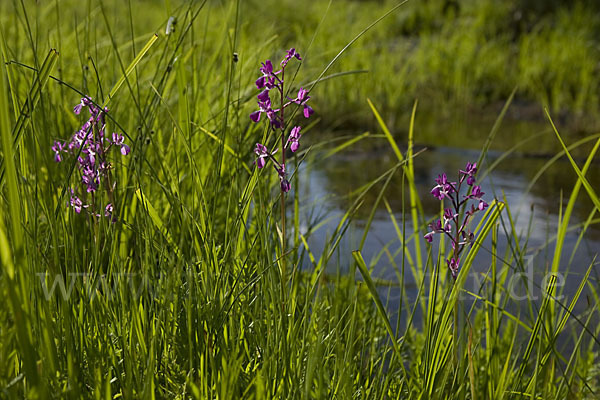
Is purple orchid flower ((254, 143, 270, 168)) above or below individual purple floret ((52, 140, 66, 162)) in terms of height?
below

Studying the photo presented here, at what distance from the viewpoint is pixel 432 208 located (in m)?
3.28

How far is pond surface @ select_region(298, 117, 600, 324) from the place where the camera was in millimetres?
2273

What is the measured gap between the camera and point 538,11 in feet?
29.7

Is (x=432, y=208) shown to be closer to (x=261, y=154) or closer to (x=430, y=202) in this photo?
(x=430, y=202)

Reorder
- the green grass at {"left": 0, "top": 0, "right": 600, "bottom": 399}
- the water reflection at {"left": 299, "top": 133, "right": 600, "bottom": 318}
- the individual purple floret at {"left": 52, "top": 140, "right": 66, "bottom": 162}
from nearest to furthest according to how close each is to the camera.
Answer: the green grass at {"left": 0, "top": 0, "right": 600, "bottom": 399}, the individual purple floret at {"left": 52, "top": 140, "right": 66, "bottom": 162}, the water reflection at {"left": 299, "top": 133, "right": 600, "bottom": 318}

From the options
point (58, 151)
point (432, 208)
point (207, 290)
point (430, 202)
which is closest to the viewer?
point (207, 290)

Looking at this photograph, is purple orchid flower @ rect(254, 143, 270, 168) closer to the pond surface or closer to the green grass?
the green grass

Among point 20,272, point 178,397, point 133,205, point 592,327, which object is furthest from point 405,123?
point 20,272

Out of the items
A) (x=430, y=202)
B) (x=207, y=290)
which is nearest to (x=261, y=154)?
(x=207, y=290)

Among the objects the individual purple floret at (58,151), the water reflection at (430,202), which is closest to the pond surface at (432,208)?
the water reflection at (430,202)

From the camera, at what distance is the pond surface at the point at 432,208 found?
7.46 feet

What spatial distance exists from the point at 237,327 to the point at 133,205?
49 cm

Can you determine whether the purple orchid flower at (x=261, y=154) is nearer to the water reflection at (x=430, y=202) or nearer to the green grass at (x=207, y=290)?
the green grass at (x=207, y=290)

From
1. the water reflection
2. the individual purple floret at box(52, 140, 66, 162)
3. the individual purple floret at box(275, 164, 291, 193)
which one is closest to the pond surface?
the water reflection
